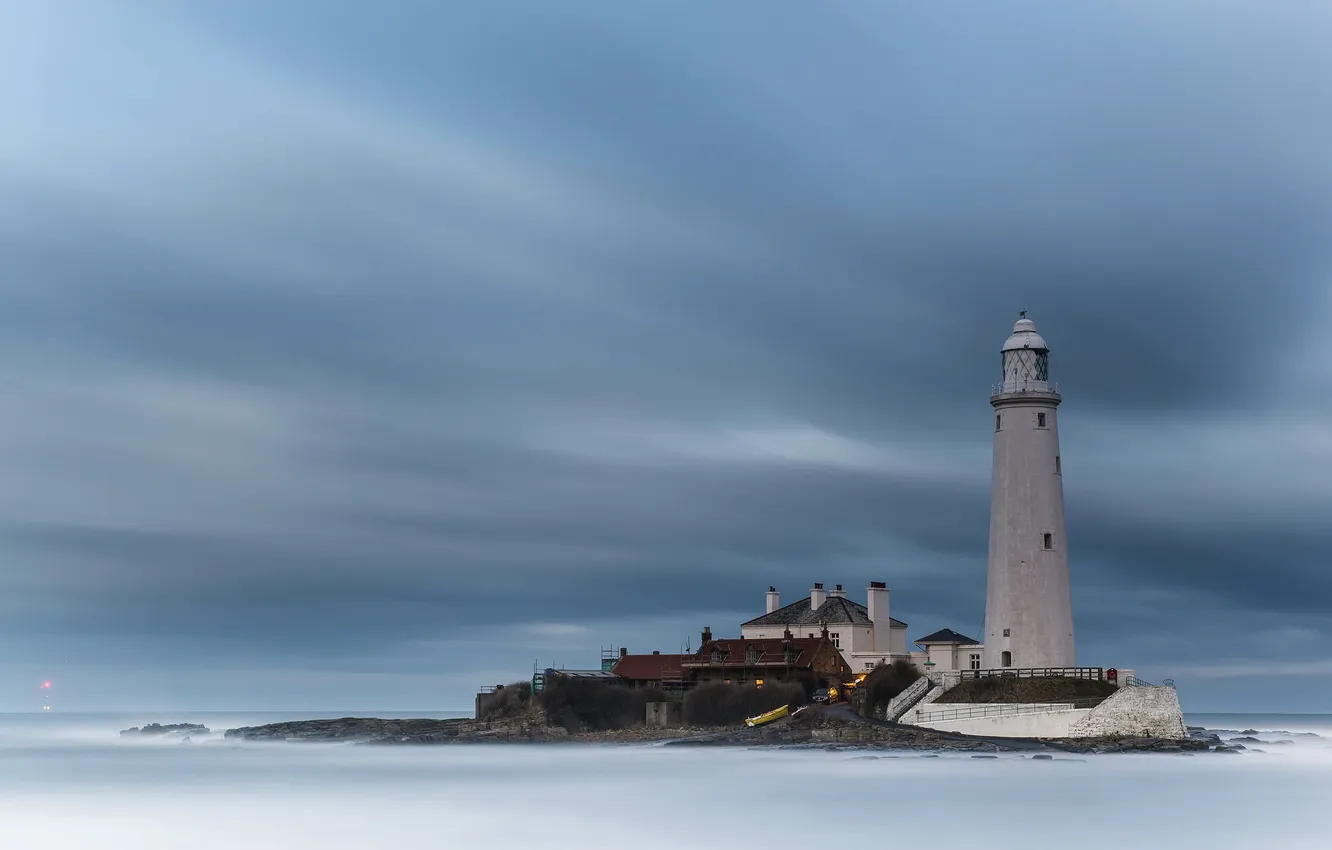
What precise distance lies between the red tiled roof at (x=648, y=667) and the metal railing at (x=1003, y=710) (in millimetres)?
15312

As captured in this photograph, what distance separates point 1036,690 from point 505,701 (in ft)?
83.5

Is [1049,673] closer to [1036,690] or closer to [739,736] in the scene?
[1036,690]

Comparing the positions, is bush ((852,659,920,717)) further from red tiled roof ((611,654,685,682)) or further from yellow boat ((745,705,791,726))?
red tiled roof ((611,654,685,682))

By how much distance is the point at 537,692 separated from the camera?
210ft

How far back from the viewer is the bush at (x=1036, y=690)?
A: 155 feet

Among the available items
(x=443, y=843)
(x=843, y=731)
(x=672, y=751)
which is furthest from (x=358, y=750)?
(x=443, y=843)

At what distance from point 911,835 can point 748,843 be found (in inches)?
137

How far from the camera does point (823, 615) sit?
65.3m

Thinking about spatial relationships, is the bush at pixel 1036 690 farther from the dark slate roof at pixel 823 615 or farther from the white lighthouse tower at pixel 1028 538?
the dark slate roof at pixel 823 615

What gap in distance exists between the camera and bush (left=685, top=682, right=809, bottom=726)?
57706 mm

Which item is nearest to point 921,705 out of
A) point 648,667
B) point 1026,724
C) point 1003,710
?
point 1003,710

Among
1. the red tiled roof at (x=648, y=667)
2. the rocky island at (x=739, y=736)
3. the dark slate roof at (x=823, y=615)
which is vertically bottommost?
the rocky island at (x=739, y=736)

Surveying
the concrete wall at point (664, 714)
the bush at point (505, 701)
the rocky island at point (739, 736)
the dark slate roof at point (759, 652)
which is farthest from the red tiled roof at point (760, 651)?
the bush at point (505, 701)

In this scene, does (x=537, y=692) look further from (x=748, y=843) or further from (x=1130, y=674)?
(x=748, y=843)
